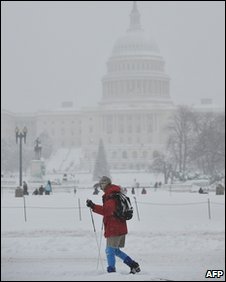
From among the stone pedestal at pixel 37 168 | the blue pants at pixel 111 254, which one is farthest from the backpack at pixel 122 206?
the stone pedestal at pixel 37 168

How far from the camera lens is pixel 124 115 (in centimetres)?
16062

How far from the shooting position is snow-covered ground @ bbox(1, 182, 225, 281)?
26.7ft

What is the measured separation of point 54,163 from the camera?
5017 inches

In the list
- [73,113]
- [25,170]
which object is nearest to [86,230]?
[25,170]

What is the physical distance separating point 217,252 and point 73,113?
531 ft

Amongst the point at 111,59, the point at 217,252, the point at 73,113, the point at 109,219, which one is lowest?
the point at 217,252

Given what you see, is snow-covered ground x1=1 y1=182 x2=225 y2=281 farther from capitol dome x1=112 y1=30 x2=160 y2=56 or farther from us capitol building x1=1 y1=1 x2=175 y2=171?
capitol dome x1=112 y1=30 x2=160 y2=56

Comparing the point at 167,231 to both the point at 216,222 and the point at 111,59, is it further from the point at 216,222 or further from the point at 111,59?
the point at 111,59

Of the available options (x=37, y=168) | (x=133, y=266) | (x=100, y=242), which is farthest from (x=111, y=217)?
(x=37, y=168)

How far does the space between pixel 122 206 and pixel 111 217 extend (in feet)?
0.72

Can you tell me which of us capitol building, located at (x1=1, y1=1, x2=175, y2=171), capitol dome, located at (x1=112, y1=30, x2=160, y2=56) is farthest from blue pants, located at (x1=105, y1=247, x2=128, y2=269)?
capitol dome, located at (x1=112, y1=30, x2=160, y2=56)

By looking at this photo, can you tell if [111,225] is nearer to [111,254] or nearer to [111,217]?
[111,217]

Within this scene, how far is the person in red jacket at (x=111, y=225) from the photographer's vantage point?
8180 mm

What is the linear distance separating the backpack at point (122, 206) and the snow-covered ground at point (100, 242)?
1.87 feet
